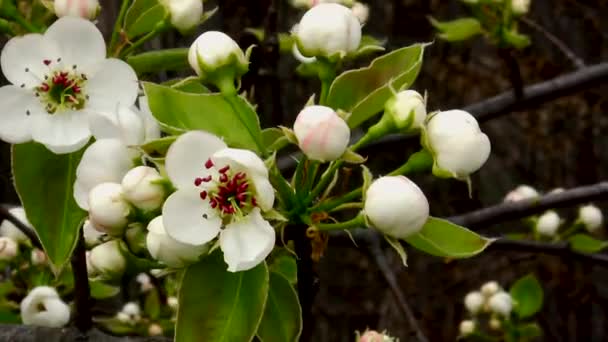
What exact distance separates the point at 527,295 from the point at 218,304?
142cm

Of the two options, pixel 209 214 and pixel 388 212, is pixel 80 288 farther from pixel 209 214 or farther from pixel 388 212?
pixel 388 212

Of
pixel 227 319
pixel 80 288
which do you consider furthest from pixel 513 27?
pixel 227 319

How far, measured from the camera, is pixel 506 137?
315cm

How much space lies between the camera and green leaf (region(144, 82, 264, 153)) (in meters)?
0.79

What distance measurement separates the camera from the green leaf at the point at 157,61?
3.37ft

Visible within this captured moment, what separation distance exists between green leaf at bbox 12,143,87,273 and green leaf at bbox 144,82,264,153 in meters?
0.17

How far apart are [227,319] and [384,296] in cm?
233

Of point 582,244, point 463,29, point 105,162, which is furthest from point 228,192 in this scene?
point 463,29

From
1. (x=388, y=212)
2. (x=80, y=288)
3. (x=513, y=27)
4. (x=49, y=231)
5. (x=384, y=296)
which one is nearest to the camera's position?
(x=388, y=212)

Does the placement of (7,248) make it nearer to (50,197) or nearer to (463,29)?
(50,197)

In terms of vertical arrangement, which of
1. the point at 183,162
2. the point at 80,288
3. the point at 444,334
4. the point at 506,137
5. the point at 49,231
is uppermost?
the point at 183,162

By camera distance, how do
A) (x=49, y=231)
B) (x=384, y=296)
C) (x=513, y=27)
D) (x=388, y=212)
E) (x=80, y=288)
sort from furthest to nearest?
1. (x=384, y=296)
2. (x=513, y=27)
3. (x=80, y=288)
4. (x=49, y=231)
5. (x=388, y=212)

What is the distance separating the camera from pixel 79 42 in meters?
0.93

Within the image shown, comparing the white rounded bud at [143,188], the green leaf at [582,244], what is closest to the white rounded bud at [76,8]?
the white rounded bud at [143,188]
